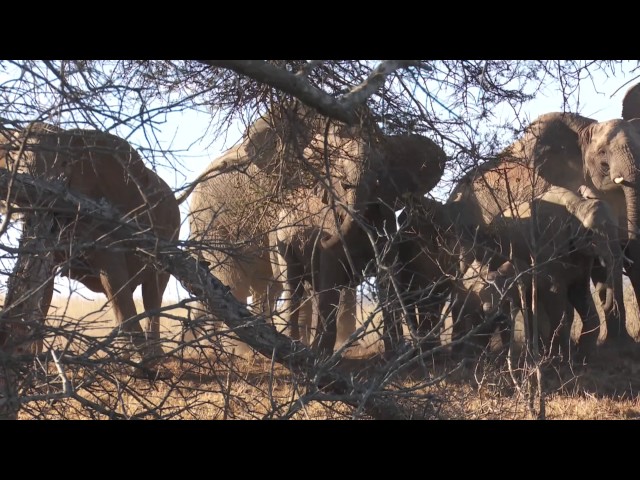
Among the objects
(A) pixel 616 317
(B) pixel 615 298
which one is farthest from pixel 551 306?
(A) pixel 616 317

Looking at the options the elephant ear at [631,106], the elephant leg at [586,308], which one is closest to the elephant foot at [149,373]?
the elephant leg at [586,308]

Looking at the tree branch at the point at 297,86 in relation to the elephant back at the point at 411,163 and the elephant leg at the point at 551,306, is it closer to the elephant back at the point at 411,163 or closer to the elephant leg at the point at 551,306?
the elephant back at the point at 411,163

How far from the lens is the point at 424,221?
→ 30.3 feet

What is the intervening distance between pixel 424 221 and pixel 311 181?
2662mm

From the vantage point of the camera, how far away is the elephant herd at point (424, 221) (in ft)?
22.3

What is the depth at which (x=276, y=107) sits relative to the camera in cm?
608

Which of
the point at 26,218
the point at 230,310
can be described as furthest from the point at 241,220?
the point at 26,218

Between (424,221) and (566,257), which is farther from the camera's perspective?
(566,257)

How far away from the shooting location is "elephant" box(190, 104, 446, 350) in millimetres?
5520

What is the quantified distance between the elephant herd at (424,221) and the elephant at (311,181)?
0.09 feet

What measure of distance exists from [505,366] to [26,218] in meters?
4.93

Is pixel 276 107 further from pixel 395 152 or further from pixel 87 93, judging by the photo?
pixel 87 93

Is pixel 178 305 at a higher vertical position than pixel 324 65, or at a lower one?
lower

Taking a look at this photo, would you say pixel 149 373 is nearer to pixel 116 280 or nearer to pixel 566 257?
pixel 116 280
